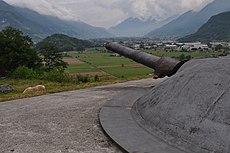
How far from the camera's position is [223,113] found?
12.9 ft

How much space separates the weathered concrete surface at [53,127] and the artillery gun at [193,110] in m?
0.82

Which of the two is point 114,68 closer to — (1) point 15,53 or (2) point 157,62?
(1) point 15,53

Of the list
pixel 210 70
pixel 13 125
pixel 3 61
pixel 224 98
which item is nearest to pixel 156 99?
pixel 210 70

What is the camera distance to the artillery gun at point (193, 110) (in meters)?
3.72

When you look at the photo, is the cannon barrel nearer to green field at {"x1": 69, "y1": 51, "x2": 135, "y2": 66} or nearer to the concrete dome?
the concrete dome

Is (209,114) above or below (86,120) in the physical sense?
above

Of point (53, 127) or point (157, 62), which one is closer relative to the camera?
point (53, 127)

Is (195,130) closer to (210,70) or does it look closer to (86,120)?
(210,70)

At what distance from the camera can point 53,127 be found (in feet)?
16.1

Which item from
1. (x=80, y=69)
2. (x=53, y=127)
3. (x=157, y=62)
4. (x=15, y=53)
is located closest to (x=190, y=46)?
(x=80, y=69)

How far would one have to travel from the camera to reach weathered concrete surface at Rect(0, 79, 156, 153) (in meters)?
3.93

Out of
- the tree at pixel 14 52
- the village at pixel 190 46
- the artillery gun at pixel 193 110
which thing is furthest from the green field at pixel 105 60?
the artillery gun at pixel 193 110

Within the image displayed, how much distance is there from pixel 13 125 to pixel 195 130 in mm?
2951

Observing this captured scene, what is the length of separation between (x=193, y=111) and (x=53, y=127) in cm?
221
